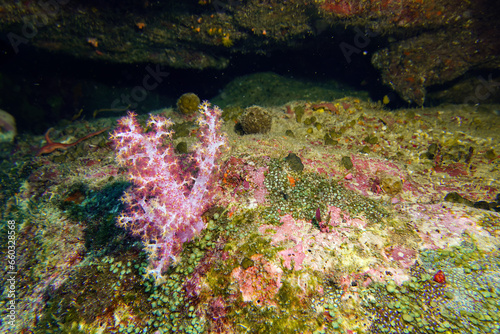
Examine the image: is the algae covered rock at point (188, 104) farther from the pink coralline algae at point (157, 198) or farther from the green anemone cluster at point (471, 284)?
the green anemone cluster at point (471, 284)

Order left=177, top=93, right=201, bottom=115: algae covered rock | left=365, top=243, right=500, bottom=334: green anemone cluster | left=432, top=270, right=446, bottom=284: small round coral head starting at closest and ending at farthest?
left=365, top=243, right=500, bottom=334: green anemone cluster
left=432, top=270, right=446, bottom=284: small round coral head
left=177, top=93, right=201, bottom=115: algae covered rock

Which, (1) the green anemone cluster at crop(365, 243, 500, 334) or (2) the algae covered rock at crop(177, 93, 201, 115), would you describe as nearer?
(1) the green anemone cluster at crop(365, 243, 500, 334)

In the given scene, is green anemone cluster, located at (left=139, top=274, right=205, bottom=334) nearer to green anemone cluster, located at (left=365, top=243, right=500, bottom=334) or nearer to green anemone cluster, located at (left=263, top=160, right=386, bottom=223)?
green anemone cluster, located at (left=263, top=160, right=386, bottom=223)

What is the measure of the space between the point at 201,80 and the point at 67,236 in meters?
9.77

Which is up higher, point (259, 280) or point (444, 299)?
point (259, 280)

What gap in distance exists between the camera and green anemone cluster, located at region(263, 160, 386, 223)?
11.0 ft

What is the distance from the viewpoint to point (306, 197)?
11.8 ft

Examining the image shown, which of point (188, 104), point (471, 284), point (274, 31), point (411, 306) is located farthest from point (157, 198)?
point (274, 31)

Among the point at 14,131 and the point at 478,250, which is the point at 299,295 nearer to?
the point at 478,250

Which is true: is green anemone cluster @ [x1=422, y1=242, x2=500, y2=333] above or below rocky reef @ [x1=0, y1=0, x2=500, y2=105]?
below

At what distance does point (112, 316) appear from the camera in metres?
2.52

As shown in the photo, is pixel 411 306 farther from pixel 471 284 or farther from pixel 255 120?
pixel 255 120

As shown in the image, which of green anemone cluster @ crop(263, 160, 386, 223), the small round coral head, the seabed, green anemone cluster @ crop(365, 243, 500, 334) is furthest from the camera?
green anemone cluster @ crop(263, 160, 386, 223)

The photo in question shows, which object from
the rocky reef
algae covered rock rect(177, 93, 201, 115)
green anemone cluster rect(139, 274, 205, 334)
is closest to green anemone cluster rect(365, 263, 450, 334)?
green anemone cluster rect(139, 274, 205, 334)
